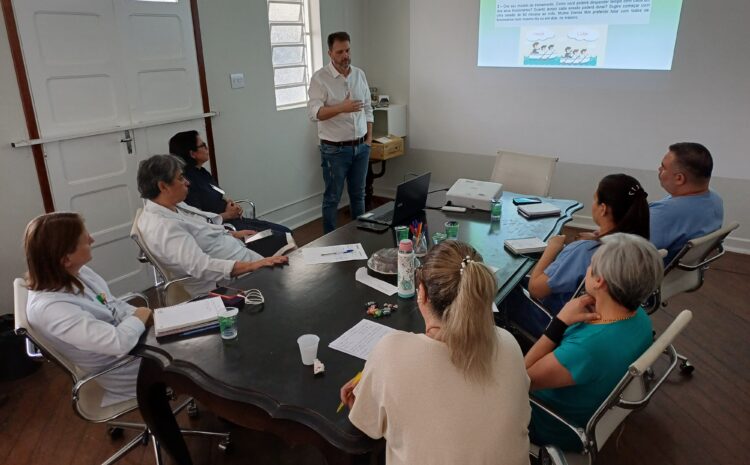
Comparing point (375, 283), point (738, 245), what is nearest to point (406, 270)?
point (375, 283)

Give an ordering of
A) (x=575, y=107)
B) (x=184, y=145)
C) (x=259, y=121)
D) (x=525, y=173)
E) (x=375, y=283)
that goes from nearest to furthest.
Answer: (x=375, y=283)
(x=184, y=145)
(x=525, y=173)
(x=259, y=121)
(x=575, y=107)

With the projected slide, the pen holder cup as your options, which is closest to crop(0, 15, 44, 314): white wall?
the pen holder cup

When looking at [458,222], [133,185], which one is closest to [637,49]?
[458,222]

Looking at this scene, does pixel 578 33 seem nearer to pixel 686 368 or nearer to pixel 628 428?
pixel 686 368

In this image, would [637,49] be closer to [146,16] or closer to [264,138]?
[264,138]

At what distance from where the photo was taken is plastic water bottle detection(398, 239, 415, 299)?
1.87 m

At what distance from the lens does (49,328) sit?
1716 millimetres

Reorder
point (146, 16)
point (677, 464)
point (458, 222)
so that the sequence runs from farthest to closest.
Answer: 1. point (146, 16)
2. point (458, 222)
3. point (677, 464)

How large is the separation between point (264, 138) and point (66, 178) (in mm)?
1628

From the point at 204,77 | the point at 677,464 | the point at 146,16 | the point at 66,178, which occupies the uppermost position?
the point at 146,16

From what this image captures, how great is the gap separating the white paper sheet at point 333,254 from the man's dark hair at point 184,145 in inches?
47.3

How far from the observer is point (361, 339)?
1664 mm

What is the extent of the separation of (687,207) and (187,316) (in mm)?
2327

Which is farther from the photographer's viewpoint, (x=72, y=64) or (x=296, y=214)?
(x=296, y=214)
